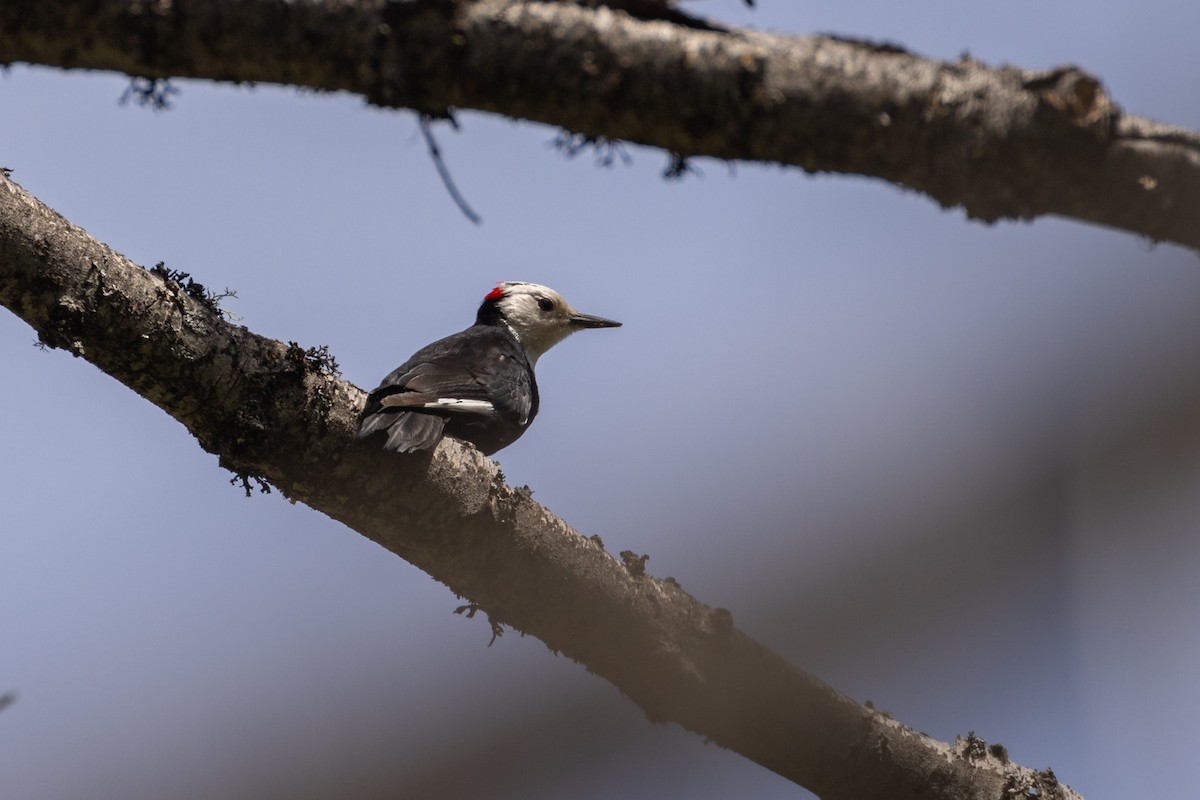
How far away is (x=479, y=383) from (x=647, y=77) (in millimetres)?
3329

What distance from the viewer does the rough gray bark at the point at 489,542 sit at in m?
3.16

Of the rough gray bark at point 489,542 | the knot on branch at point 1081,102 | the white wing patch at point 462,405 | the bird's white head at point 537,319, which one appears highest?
the bird's white head at point 537,319

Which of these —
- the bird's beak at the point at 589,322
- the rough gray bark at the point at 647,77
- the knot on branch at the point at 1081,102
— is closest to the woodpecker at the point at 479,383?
the bird's beak at the point at 589,322

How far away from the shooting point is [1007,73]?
1.81 meters

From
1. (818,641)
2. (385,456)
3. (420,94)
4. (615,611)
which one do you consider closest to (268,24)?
(420,94)

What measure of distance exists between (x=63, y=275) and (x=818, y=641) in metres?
2.63

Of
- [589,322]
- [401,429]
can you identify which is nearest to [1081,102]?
[401,429]

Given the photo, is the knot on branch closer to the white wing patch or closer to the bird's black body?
the bird's black body

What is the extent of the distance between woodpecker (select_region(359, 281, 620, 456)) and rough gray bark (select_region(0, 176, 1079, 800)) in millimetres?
106

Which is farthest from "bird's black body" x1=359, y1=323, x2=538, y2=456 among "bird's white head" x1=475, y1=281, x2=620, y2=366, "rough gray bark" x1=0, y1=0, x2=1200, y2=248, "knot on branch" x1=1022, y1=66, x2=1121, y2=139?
"knot on branch" x1=1022, y1=66, x2=1121, y2=139

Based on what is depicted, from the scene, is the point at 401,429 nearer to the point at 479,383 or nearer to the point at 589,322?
the point at 479,383

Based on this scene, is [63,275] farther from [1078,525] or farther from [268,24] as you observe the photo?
[1078,525]

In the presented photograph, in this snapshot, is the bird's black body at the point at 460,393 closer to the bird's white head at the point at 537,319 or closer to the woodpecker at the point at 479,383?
the woodpecker at the point at 479,383

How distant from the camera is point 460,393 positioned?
4812 mm
